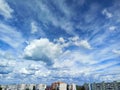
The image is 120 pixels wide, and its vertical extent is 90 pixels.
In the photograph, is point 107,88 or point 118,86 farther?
point 107,88

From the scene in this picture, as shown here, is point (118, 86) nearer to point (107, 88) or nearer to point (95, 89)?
point (107, 88)

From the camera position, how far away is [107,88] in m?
188

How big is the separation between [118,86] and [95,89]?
32.0m

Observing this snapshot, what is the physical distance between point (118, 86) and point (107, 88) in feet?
53.9

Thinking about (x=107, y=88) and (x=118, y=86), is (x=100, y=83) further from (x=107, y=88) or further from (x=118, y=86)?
(x=118, y=86)

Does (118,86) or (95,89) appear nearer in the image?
(118,86)

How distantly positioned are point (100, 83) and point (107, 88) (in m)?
9.96

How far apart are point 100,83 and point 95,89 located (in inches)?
378

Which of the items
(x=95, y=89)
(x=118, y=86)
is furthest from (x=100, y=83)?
(x=118, y=86)

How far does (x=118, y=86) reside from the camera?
174 meters

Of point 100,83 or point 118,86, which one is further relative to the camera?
point 100,83

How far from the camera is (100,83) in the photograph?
196 m

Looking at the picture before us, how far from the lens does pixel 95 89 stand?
655 feet
